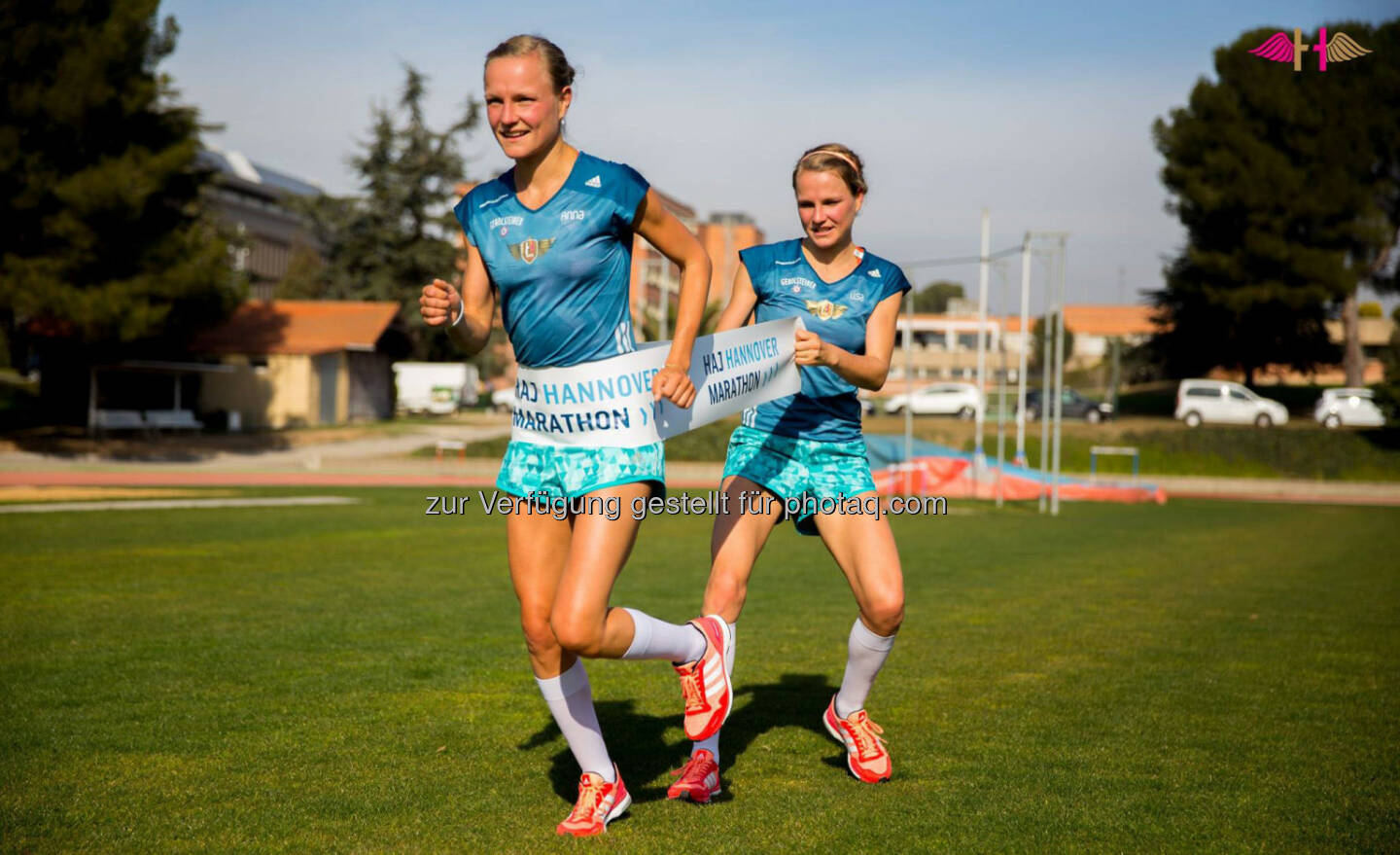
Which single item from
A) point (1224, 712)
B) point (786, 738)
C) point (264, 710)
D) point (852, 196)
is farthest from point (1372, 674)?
point (264, 710)

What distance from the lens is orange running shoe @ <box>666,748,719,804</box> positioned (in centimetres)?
502

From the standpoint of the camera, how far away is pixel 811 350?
493 centimetres

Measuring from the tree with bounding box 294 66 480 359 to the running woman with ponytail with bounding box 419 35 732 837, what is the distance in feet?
217

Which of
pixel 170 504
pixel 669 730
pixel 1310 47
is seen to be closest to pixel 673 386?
pixel 669 730

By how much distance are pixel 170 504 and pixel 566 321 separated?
19.8 metres

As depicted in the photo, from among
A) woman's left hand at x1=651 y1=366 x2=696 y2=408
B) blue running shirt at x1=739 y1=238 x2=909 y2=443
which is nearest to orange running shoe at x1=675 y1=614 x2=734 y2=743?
woman's left hand at x1=651 y1=366 x2=696 y2=408

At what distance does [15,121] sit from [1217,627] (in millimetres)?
37257

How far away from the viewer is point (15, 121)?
35.8m

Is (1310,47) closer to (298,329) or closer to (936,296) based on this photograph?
Answer: (298,329)

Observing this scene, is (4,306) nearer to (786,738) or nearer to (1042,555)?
(1042,555)

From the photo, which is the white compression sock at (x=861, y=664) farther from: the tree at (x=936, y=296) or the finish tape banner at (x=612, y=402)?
the tree at (x=936, y=296)

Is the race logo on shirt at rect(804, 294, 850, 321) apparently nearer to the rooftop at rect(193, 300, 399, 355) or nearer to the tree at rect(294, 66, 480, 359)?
the rooftop at rect(193, 300, 399, 355)

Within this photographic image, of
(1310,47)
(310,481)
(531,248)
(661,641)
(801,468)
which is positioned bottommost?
(310,481)

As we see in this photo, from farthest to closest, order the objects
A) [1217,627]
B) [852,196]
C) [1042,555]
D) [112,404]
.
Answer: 1. [112,404]
2. [1042,555]
3. [1217,627]
4. [852,196]
